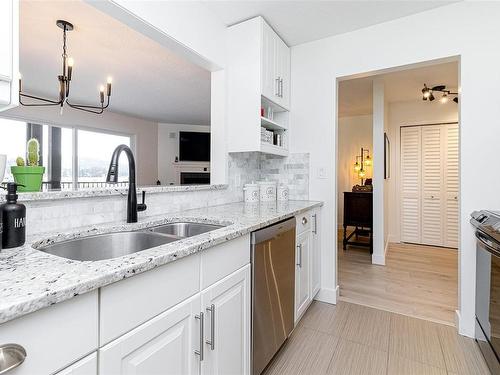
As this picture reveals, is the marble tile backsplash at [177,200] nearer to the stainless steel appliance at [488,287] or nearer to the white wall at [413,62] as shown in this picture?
the white wall at [413,62]

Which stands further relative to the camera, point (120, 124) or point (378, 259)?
point (120, 124)

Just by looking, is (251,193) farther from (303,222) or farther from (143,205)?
(143,205)

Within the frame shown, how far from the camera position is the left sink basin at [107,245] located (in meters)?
1.15

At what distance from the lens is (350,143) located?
5.85m

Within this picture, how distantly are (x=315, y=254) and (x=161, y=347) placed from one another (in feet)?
5.81

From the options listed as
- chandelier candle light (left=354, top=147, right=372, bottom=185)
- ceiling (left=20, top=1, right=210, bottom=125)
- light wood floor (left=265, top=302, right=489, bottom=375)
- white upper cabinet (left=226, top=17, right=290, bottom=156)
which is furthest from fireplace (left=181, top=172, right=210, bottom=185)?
light wood floor (left=265, top=302, right=489, bottom=375)

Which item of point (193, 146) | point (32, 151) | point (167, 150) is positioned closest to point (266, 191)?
point (32, 151)

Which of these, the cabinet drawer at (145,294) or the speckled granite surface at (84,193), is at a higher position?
the speckled granite surface at (84,193)

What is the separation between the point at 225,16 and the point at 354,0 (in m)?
1.00

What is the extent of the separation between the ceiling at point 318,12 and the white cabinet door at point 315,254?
1.61m

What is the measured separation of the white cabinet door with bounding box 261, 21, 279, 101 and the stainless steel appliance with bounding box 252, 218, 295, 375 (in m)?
1.18

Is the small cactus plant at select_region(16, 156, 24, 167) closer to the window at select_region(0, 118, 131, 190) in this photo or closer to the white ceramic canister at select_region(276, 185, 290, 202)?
the white ceramic canister at select_region(276, 185, 290, 202)

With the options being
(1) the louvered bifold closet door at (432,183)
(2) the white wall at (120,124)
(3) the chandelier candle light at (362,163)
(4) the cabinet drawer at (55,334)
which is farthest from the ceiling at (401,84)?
(2) the white wall at (120,124)

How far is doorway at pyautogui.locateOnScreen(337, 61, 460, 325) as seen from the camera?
3.28 meters
